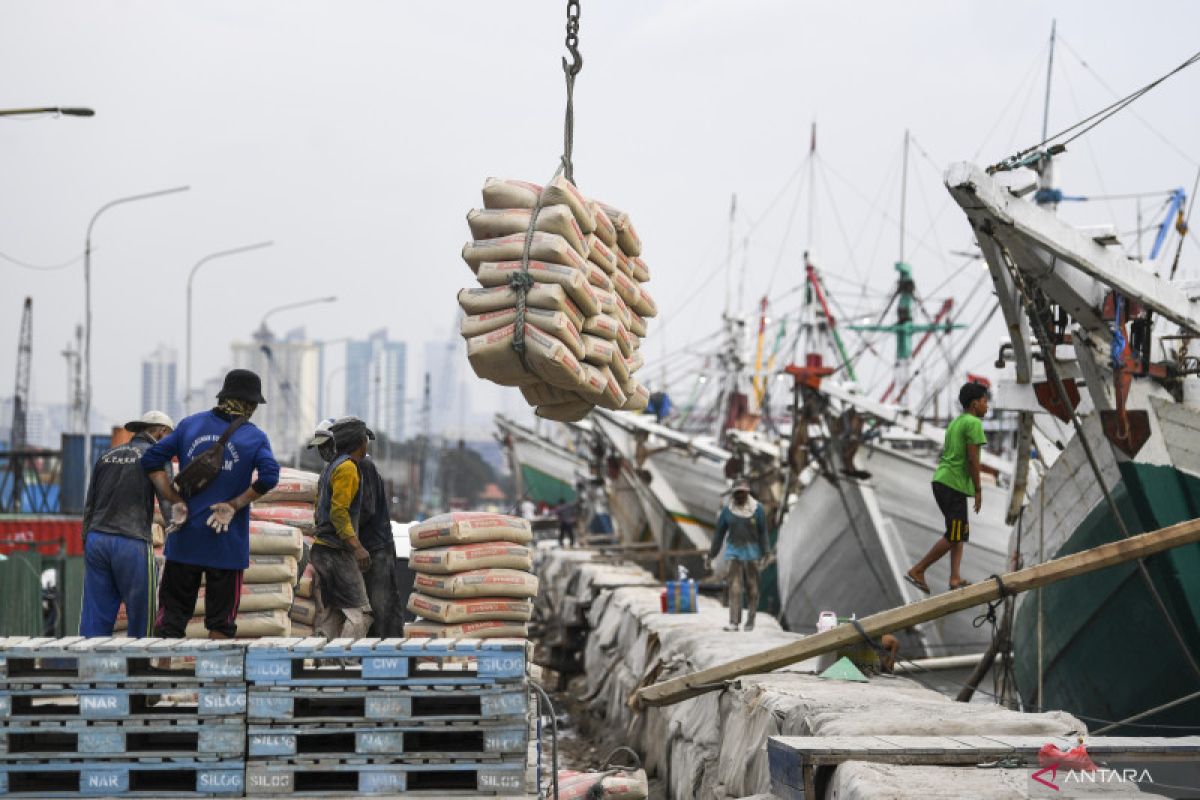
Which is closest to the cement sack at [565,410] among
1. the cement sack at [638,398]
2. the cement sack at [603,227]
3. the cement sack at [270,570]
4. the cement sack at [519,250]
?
the cement sack at [638,398]

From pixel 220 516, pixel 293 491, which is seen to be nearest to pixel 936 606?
pixel 220 516

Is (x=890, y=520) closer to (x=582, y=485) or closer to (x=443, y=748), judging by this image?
(x=443, y=748)

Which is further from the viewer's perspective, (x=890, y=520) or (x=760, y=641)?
(x=890, y=520)

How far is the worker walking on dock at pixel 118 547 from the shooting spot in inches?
317

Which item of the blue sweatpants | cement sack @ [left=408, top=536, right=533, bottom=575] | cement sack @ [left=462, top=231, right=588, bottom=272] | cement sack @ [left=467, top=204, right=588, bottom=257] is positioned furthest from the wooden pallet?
the blue sweatpants

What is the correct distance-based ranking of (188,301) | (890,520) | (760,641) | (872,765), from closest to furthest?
(872,765) < (760,641) < (890,520) < (188,301)

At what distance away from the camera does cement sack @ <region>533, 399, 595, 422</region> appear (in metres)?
8.19

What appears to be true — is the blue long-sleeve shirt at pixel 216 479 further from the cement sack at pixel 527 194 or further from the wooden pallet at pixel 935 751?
the wooden pallet at pixel 935 751

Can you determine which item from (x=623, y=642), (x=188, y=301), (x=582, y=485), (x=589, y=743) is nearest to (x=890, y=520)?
(x=623, y=642)

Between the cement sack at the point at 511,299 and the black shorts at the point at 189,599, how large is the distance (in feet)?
6.36

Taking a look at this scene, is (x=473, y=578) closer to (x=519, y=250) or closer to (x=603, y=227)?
(x=603, y=227)

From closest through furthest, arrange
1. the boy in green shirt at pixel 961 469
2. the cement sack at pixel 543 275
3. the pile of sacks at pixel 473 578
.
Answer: the cement sack at pixel 543 275 → the pile of sacks at pixel 473 578 → the boy in green shirt at pixel 961 469

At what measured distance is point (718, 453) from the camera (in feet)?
105

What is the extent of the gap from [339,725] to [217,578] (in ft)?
5.29
